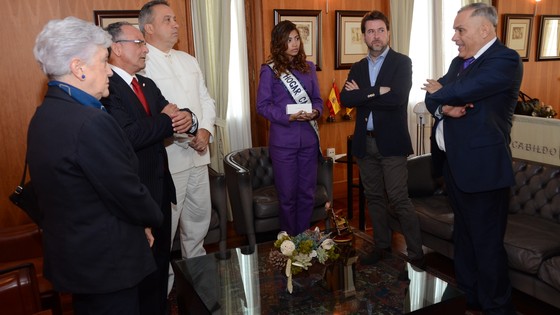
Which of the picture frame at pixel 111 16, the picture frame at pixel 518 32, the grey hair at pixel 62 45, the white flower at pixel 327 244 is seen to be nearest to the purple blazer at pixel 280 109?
the white flower at pixel 327 244

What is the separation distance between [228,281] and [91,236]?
1090 millimetres

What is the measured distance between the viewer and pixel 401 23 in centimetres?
563

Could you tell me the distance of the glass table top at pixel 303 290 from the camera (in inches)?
91.7

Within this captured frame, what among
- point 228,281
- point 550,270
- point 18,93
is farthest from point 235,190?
point 550,270

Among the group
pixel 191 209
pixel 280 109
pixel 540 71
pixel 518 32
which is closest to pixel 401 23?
pixel 518 32

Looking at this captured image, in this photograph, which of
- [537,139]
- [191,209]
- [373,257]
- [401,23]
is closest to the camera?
[373,257]

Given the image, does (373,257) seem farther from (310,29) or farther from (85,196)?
(310,29)

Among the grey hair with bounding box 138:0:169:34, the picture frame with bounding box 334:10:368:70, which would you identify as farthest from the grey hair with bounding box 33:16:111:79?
the picture frame with bounding box 334:10:368:70

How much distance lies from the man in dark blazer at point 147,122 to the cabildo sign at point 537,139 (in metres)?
3.24

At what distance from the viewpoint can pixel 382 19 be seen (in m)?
3.37

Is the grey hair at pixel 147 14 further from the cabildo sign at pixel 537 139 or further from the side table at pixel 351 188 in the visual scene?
the cabildo sign at pixel 537 139

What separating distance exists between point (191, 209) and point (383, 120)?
149 centimetres

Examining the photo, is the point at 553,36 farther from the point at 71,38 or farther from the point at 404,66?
the point at 71,38

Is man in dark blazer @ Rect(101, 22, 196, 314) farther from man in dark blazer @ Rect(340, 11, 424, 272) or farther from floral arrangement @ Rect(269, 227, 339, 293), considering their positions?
man in dark blazer @ Rect(340, 11, 424, 272)
